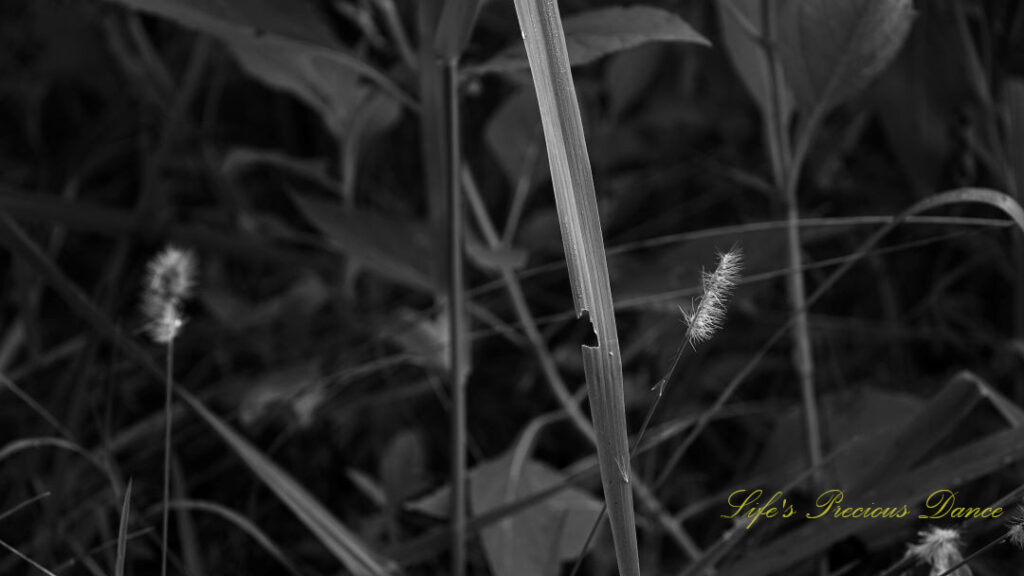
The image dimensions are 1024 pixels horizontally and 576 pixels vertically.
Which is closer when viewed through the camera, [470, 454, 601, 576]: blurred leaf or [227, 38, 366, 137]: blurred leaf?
[470, 454, 601, 576]: blurred leaf

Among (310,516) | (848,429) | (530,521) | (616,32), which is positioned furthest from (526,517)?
(616,32)

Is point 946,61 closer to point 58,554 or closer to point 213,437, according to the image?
point 213,437

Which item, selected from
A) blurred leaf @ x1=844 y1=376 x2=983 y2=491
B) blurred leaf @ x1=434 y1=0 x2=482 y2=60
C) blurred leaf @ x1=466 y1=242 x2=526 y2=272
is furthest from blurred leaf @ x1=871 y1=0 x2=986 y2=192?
blurred leaf @ x1=434 y1=0 x2=482 y2=60

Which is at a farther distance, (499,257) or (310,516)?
(499,257)

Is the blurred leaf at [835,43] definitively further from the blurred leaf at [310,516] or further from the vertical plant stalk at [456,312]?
the blurred leaf at [310,516]

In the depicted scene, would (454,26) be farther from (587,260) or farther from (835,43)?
(835,43)

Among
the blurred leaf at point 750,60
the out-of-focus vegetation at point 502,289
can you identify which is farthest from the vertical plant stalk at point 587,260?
the blurred leaf at point 750,60

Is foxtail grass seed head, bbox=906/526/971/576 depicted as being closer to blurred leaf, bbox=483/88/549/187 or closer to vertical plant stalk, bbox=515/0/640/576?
vertical plant stalk, bbox=515/0/640/576

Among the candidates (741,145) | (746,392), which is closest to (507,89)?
(741,145)

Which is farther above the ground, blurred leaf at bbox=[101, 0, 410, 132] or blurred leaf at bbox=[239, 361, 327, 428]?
blurred leaf at bbox=[101, 0, 410, 132]
